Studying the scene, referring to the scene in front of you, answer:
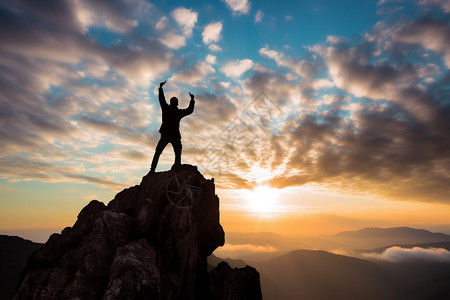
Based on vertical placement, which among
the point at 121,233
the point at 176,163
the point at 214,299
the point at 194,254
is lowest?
the point at 214,299

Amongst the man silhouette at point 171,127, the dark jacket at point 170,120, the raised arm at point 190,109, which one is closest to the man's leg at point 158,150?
the man silhouette at point 171,127

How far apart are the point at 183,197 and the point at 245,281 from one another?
11258mm

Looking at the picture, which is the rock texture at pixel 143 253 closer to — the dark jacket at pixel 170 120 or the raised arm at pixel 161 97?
the dark jacket at pixel 170 120

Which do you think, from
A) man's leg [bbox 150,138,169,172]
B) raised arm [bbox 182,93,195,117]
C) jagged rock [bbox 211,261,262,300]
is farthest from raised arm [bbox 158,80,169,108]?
jagged rock [bbox 211,261,262,300]

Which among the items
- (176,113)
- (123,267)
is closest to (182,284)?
(123,267)

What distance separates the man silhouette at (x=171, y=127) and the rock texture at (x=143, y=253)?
5.95ft

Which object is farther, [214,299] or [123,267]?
[214,299]

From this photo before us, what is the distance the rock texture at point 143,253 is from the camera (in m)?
13.8

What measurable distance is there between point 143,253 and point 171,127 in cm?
1144

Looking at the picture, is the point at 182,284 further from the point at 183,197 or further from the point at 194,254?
the point at 183,197

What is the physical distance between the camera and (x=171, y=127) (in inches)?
891

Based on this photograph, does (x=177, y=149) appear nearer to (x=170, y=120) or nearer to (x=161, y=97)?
(x=170, y=120)

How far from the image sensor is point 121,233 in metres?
17.1

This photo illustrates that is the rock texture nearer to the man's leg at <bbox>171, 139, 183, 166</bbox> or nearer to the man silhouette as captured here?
the man's leg at <bbox>171, 139, 183, 166</bbox>
